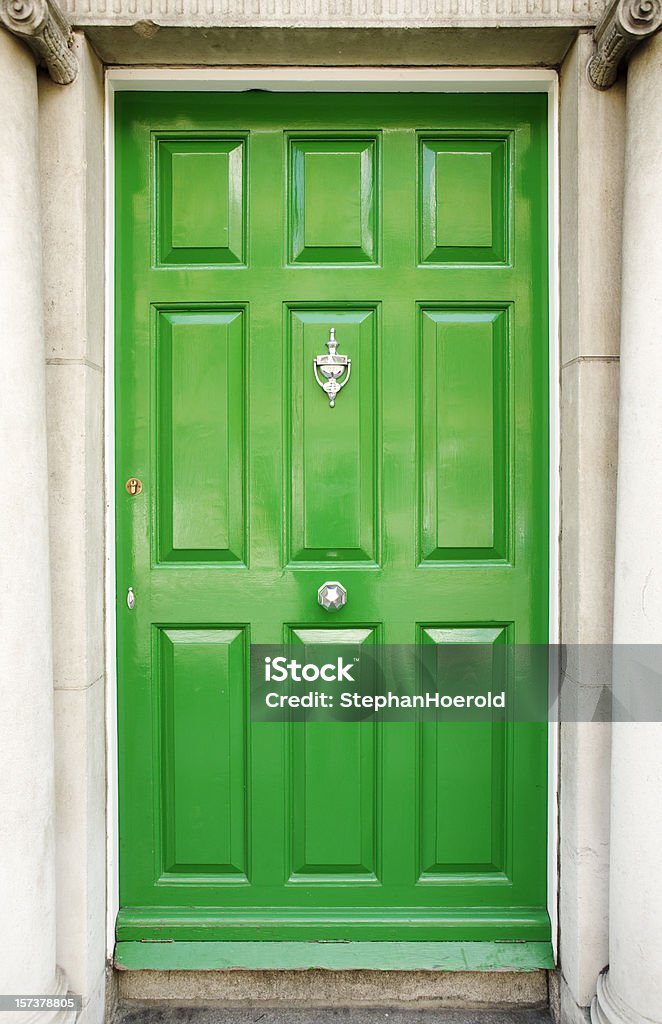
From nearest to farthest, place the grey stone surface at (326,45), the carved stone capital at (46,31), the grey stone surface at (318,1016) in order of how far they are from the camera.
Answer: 1. the carved stone capital at (46,31)
2. the grey stone surface at (326,45)
3. the grey stone surface at (318,1016)

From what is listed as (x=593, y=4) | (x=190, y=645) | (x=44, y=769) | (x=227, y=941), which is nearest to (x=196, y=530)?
(x=190, y=645)

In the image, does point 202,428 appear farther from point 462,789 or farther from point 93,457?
point 462,789

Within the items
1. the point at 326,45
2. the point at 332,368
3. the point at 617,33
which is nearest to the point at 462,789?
the point at 332,368

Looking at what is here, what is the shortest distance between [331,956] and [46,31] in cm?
285

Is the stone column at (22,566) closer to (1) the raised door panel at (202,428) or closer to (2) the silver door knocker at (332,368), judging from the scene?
(1) the raised door panel at (202,428)

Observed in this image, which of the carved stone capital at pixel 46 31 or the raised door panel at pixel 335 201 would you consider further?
the raised door panel at pixel 335 201

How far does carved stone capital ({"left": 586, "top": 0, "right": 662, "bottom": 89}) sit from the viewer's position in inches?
69.4

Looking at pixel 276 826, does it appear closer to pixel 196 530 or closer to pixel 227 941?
pixel 227 941

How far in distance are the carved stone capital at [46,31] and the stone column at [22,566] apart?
4 centimetres

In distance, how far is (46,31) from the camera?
179cm

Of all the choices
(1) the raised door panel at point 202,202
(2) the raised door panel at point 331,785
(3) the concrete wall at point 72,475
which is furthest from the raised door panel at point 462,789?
(1) the raised door panel at point 202,202

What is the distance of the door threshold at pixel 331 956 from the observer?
7.04ft

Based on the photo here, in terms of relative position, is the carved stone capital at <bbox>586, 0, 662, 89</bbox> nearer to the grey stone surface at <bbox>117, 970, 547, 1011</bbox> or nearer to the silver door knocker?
the silver door knocker

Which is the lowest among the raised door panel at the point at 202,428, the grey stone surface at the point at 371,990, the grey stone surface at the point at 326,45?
the grey stone surface at the point at 371,990
